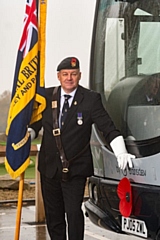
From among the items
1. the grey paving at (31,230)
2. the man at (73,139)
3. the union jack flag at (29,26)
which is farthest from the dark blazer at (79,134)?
the grey paving at (31,230)

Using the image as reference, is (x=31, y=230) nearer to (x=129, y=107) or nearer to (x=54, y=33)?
(x=129, y=107)

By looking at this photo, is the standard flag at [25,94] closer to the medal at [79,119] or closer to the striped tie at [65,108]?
the striped tie at [65,108]

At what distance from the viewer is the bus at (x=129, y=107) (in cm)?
625

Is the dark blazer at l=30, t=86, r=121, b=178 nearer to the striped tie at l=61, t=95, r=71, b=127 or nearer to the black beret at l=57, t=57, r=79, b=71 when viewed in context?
the striped tie at l=61, t=95, r=71, b=127

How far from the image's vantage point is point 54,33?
42.7ft

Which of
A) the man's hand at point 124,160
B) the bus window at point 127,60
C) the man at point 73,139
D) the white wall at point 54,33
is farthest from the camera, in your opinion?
the white wall at point 54,33

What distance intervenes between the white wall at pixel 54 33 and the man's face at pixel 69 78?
4696 mm

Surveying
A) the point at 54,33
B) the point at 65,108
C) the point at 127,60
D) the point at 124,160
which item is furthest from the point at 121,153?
the point at 54,33

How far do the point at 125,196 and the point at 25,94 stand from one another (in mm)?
1247

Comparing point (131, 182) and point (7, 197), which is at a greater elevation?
point (131, 182)

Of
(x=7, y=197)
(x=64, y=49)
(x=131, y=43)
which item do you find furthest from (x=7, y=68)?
(x=131, y=43)

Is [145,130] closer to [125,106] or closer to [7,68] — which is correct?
[125,106]

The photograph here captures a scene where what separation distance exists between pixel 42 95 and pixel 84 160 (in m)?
0.69

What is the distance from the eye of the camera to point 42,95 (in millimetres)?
6523
